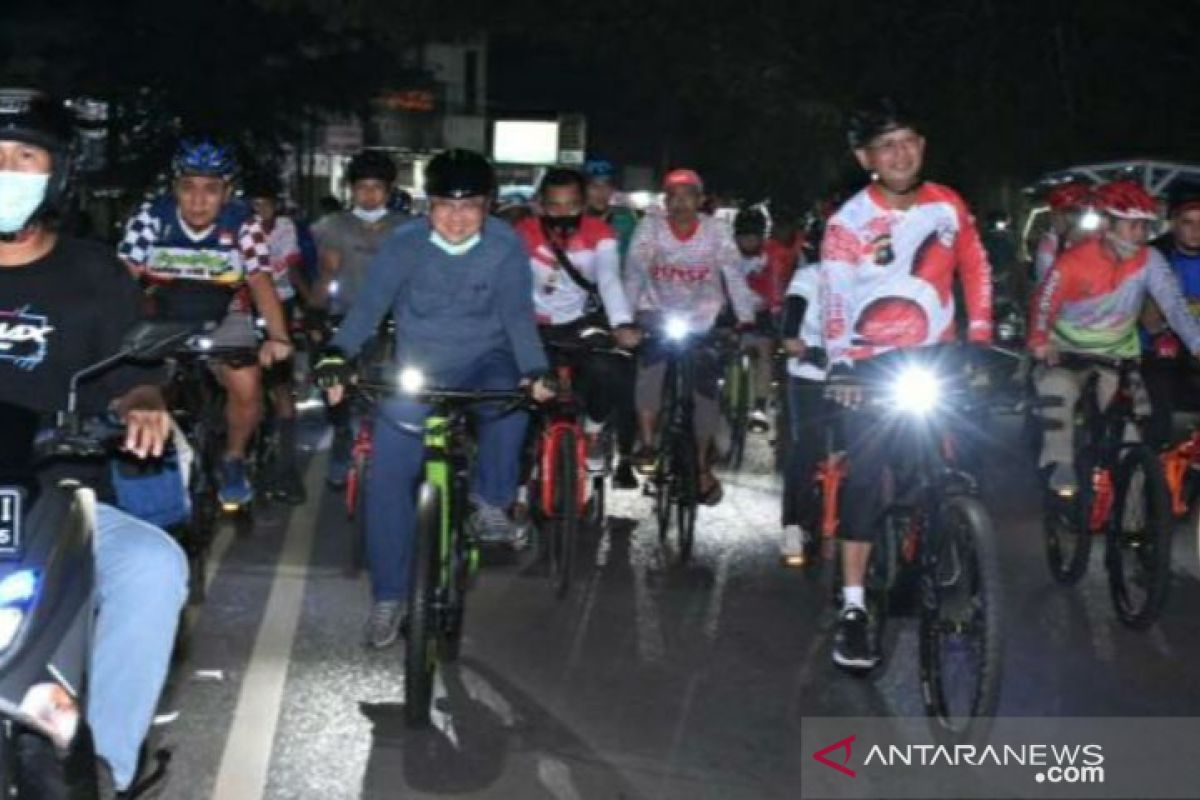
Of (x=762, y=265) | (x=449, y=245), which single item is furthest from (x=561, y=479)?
(x=762, y=265)

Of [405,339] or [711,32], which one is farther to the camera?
[711,32]

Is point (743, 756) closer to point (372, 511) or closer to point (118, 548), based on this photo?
point (372, 511)

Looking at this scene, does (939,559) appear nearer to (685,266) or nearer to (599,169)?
(685,266)

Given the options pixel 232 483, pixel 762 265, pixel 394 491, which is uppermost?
pixel 762 265

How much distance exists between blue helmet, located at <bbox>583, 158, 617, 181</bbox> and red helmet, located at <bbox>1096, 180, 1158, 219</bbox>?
170 inches

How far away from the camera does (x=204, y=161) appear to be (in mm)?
8789

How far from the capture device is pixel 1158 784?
5.41 m

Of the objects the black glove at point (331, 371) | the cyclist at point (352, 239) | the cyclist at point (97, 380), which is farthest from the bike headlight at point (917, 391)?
the cyclist at point (352, 239)

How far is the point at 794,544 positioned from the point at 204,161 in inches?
129

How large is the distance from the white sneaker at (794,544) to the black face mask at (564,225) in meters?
2.22

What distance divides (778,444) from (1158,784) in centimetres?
783

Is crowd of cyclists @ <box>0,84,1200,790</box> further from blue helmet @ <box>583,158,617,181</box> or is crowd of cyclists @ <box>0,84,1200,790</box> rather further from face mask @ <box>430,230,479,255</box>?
blue helmet @ <box>583,158,617,181</box>

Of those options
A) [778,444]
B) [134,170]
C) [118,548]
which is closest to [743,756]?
[118,548]

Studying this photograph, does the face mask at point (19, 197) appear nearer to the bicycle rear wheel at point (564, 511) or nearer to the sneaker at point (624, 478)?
the bicycle rear wheel at point (564, 511)
